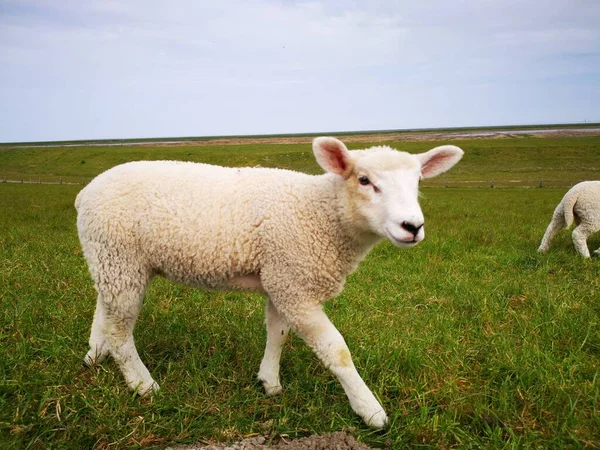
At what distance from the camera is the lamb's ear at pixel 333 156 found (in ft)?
10.6

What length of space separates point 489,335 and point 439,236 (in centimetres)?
612

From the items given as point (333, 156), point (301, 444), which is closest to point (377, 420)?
point (301, 444)

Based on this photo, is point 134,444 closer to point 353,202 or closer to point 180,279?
point 180,279

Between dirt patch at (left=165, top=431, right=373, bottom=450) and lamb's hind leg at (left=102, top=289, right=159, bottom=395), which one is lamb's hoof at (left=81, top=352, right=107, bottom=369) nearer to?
lamb's hind leg at (left=102, top=289, right=159, bottom=395)

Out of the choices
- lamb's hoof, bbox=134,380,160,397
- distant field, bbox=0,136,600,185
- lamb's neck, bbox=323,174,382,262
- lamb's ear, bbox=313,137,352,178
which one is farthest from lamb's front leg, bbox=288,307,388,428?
distant field, bbox=0,136,600,185

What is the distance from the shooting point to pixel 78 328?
4.39 m

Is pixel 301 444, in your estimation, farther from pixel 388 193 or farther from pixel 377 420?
pixel 388 193

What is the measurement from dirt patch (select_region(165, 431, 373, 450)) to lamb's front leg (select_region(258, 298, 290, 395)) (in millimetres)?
731

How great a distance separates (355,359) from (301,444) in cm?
120

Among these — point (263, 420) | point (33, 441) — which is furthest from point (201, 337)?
point (33, 441)

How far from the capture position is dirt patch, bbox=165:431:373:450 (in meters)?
2.79

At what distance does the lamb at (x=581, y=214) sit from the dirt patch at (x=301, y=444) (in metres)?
7.17

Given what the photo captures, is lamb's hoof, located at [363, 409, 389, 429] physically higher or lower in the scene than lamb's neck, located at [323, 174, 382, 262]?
lower

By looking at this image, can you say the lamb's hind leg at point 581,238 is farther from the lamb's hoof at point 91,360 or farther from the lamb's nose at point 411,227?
the lamb's hoof at point 91,360
